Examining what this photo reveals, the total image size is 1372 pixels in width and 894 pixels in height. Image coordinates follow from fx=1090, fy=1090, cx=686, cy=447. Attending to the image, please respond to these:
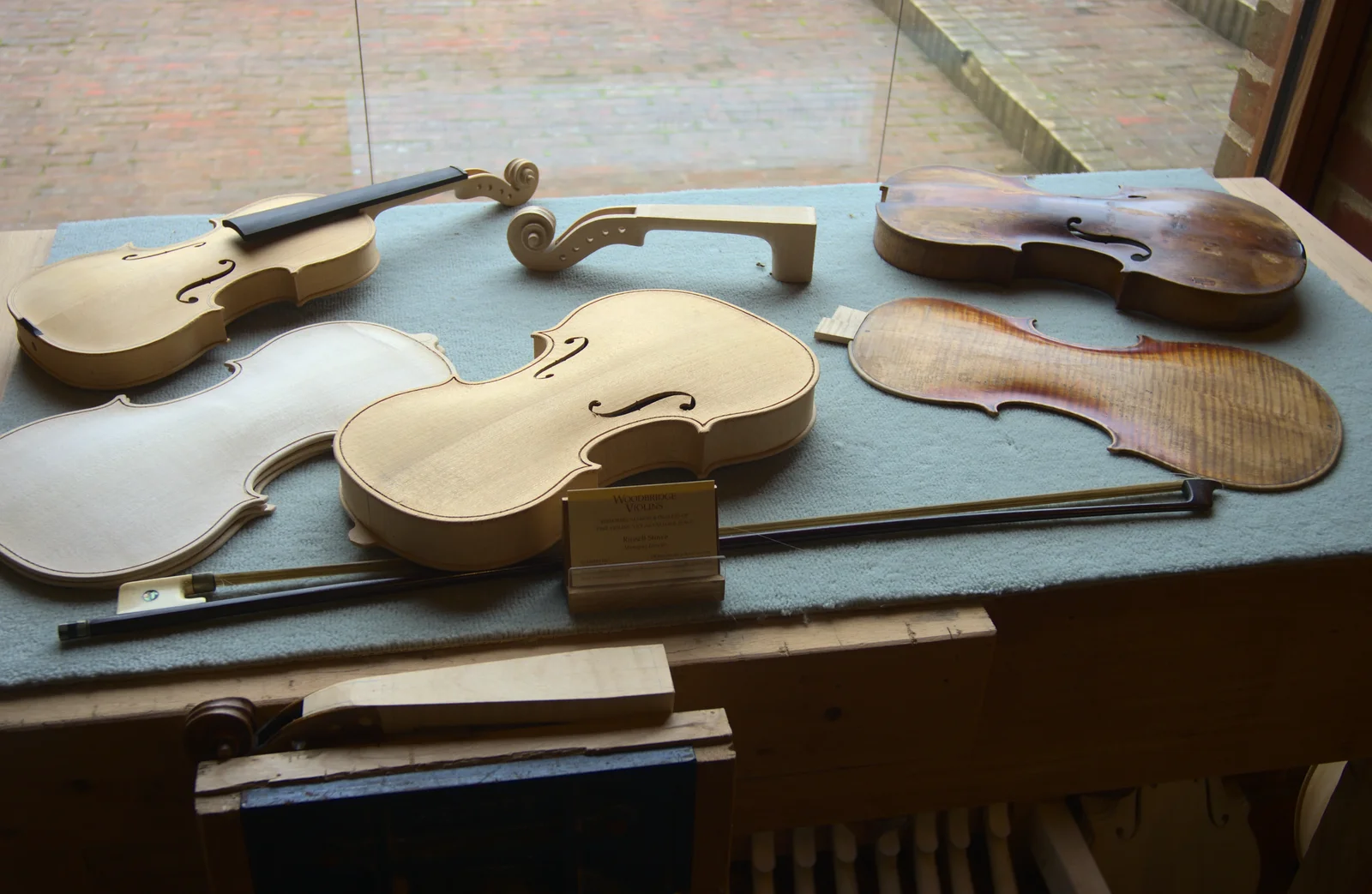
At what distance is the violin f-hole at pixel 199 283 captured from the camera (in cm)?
154

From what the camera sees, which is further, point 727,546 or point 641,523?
point 727,546

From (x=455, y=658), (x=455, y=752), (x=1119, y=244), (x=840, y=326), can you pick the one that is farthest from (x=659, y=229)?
(x=455, y=752)

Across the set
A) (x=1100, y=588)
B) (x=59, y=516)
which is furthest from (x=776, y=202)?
(x=59, y=516)

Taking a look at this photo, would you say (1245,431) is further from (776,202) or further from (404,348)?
(404,348)

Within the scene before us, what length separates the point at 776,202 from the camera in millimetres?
2057

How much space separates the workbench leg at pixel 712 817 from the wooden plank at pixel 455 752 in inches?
0.8

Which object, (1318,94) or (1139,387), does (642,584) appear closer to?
(1139,387)

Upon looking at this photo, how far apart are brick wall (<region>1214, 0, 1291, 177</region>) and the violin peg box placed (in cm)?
189

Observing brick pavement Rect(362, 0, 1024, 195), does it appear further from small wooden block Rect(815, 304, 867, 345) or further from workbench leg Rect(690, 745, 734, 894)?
workbench leg Rect(690, 745, 734, 894)

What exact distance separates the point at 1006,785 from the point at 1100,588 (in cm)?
32

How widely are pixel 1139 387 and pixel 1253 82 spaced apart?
4.20 feet

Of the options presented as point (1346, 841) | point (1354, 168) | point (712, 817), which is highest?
point (1354, 168)

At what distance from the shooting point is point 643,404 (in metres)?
1.30

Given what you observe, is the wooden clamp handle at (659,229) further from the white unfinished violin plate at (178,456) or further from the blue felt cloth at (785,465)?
the white unfinished violin plate at (178,456)
